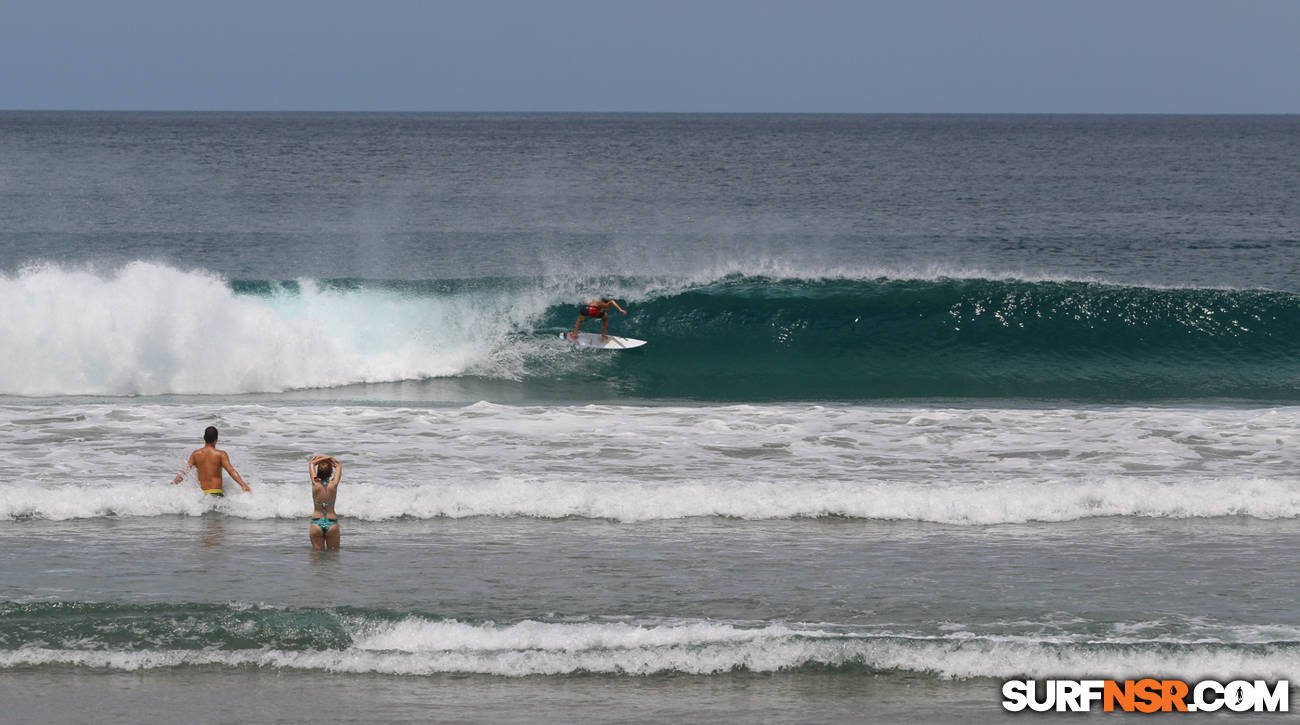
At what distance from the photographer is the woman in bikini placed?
32.9ft

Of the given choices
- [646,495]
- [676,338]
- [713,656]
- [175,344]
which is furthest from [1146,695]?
[676,338]

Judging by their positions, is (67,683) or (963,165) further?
(963,165)

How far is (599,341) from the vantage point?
23.4 meters

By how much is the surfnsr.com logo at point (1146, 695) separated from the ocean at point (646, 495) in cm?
13

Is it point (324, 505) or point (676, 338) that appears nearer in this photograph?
point (324, 505)

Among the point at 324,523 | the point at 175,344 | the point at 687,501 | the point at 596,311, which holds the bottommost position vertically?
the point at 687,501

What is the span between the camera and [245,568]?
9711mm

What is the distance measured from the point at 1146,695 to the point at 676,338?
17418mm

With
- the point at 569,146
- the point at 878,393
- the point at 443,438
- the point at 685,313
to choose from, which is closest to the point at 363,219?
the point at 685,313

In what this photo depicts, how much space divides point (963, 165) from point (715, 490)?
80199 millimetres

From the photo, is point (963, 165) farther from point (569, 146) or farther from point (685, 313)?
point (685, 313)

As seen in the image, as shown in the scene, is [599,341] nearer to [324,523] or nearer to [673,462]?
[673,462]

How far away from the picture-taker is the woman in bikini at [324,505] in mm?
10039

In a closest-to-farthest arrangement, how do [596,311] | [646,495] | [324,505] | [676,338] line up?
[324,505], [646,495], [596,311], [676,338]
